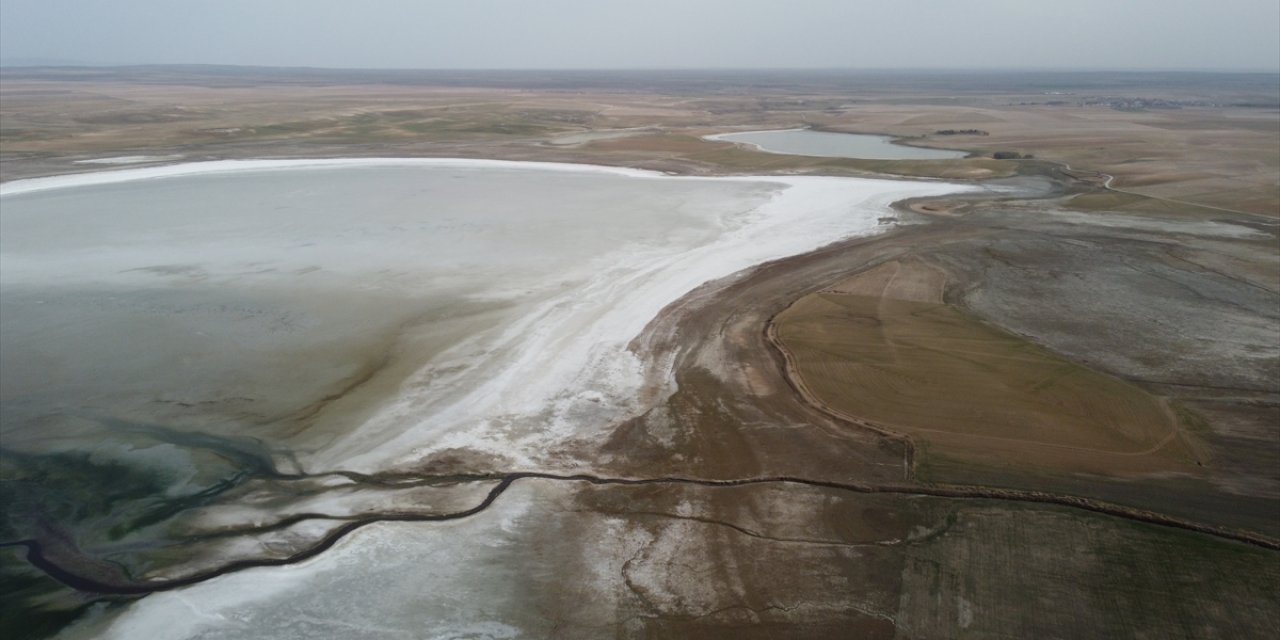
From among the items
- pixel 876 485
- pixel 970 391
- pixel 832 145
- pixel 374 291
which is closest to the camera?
pixel 876 485

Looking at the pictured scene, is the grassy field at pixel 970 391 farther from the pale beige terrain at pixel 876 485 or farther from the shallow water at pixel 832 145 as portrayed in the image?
the shallow water at pixel 832 145

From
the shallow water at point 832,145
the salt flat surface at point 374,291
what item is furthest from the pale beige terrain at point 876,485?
the shallow water at point 832,145

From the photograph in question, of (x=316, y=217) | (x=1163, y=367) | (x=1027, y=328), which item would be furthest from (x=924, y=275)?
(x=316, y=217)

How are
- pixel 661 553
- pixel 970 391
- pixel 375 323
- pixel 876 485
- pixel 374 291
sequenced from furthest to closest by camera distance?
pixel 374 291, pixel 375 323, pixel 970 391, pixel 876 485, pixel 661 553

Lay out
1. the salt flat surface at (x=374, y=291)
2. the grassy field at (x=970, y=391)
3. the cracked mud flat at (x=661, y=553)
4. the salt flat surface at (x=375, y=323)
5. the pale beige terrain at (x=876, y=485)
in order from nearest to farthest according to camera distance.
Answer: the cracked mud flat at (x=661, y=553) → the pale beige terrain at (x=876, y=485) → the salt flat surface at (x=375, y=323) → the grassy field at (x=970, y=391) → the salt flat surface at (x=374, y=291)

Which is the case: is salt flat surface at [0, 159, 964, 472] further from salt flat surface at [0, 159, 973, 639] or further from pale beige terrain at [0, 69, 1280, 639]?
pale beige terrain at [0, 69, 1280, 639]

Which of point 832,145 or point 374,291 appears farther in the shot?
point 832,145

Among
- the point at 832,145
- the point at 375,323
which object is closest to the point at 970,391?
the point at 375,323

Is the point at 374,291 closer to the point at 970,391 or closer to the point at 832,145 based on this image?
the point at 970,391

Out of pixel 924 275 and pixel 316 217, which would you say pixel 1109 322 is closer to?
pixel 924 275

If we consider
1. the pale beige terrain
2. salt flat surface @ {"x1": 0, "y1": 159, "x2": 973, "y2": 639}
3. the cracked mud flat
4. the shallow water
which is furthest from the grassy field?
the shallow water
